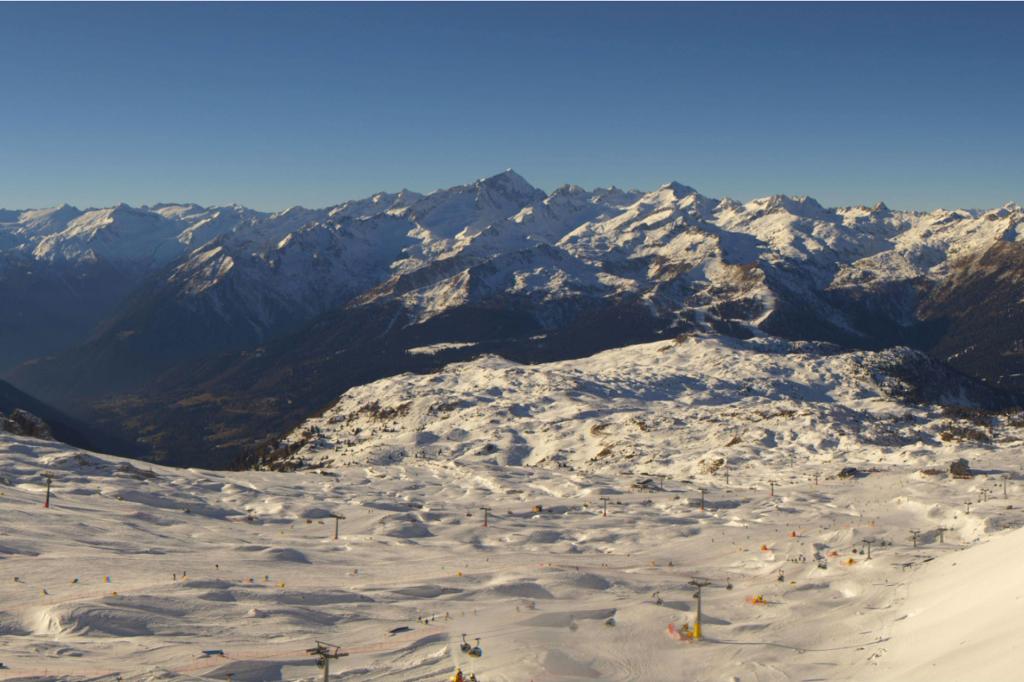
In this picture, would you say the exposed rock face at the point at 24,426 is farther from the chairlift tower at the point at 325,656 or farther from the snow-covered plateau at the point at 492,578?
the chairlift tower at the point at 325,656

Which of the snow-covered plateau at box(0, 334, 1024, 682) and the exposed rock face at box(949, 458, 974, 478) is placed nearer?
the snow-covered plateau at box(0, 334, 1024, 682)

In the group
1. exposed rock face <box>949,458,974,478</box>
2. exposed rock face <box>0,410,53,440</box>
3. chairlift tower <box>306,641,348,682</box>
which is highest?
exposed rock face <box>0,410,53,440</box>

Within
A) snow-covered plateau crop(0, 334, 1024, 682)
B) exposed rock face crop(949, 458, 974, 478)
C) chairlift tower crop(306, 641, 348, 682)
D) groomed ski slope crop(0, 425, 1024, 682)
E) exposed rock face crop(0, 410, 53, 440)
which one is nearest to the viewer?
chairlift tower crop(306, 641, 348, 682)

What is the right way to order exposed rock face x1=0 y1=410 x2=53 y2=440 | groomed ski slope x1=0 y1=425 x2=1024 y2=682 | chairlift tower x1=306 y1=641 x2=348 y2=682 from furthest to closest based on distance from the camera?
exposed rock face x1=0 y1=410 x2=53 y2=440 < groomed ski slope x1=0 y1=425 x2=1024 y2=682 < chairlift tower x1=306 y1=641 x2=348 y2=682

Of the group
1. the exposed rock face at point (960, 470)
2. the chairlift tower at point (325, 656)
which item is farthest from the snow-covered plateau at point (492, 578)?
the exposed rock face at point (960, 470)

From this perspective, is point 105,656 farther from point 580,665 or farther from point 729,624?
point 729,624

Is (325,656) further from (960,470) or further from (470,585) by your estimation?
(960,470)

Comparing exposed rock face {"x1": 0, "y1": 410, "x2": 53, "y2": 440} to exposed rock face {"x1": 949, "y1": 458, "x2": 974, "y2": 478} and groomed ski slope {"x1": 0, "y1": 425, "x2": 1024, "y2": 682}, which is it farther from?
exposed rock face {"x1": 949, "y1": 458, "x2": 974, "y2": 478}

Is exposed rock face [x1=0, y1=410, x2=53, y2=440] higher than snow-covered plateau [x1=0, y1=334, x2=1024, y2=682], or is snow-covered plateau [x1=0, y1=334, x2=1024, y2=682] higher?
exposed rock face [x1=0, y1=410, x2=53, y2=440]

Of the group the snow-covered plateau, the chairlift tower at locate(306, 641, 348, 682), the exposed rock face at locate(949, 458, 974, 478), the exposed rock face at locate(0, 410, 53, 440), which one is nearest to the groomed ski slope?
the snow-covered plateau
